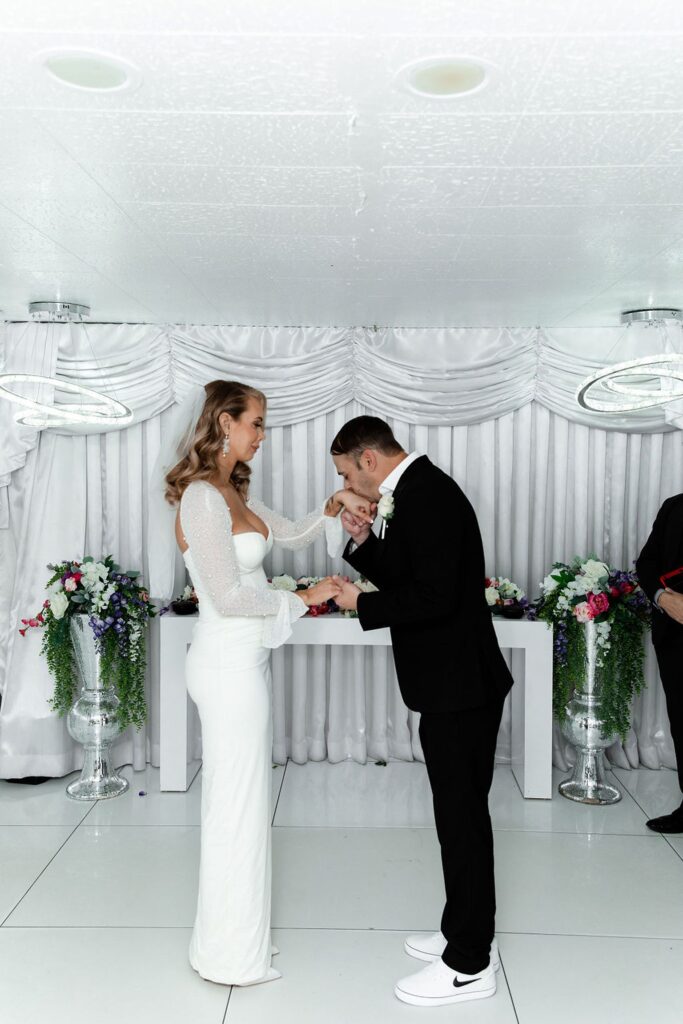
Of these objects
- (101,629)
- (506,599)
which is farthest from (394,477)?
(101,629)

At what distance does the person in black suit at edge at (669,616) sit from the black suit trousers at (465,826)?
1.69 meters

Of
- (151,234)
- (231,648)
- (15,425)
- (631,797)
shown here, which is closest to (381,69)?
(151,234)

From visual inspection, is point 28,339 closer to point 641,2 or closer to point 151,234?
point 151,234

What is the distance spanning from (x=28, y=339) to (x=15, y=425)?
488 millimetres

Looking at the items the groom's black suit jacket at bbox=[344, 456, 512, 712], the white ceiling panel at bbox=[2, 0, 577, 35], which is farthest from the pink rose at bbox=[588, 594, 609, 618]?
the white ceiling panel at bbox=[2, 0, 577, 35]

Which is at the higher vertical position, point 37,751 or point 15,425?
point 15,425

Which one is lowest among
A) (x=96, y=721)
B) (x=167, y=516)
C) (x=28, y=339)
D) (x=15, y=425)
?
(x=96, y=721)

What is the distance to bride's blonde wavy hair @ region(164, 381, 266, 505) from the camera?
285 centimetres

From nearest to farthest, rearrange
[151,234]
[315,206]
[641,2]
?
[641,2]
[315,206]
[151,234]

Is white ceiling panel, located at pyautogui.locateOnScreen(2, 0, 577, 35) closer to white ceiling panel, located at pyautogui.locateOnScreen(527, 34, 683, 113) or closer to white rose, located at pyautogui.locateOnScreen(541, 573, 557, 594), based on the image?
white ceiling panel, located at pyautogui.locateOnScreen(527, 34, 683, 113)

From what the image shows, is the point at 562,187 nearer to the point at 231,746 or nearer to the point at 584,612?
the point at 231,746

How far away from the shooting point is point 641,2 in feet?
5.24

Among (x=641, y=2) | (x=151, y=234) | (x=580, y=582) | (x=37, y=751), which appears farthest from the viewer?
(x=37, y=751)

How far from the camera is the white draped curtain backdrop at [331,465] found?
4848 millimetres
